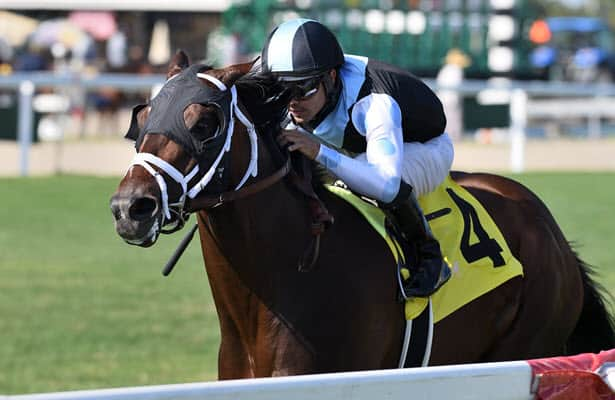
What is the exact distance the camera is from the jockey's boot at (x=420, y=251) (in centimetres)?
459

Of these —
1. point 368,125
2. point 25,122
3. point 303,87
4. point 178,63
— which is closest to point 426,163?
point 368,125

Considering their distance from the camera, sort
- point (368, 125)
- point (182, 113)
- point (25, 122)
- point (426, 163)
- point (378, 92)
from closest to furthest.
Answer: point (182, 113) → point (368, 125) → point (378, 92) → point (426, 163) → point (25, 122)

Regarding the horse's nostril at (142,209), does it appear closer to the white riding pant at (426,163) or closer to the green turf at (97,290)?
the white riding pant at (426,163)

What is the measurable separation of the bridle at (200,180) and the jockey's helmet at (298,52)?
202 millimetres

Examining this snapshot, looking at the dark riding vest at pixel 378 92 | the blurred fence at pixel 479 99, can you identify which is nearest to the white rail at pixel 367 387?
the dark riding vest at pixel 378 92

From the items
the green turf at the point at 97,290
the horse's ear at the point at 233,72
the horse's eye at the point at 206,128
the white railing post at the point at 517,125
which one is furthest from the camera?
the white railing post at the point at 517,125

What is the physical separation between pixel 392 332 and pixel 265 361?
0.55 m

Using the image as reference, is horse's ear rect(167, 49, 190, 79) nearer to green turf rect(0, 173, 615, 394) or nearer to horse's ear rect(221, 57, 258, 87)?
horse's ear rect(221, 57, 258, 87)

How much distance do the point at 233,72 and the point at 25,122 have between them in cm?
1189

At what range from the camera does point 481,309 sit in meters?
5.06

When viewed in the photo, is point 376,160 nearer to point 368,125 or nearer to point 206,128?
point 368,125

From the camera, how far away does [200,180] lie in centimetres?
402

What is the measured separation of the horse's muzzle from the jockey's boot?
3.33 feet

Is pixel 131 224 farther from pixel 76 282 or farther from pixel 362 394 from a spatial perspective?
pixel 76 282
